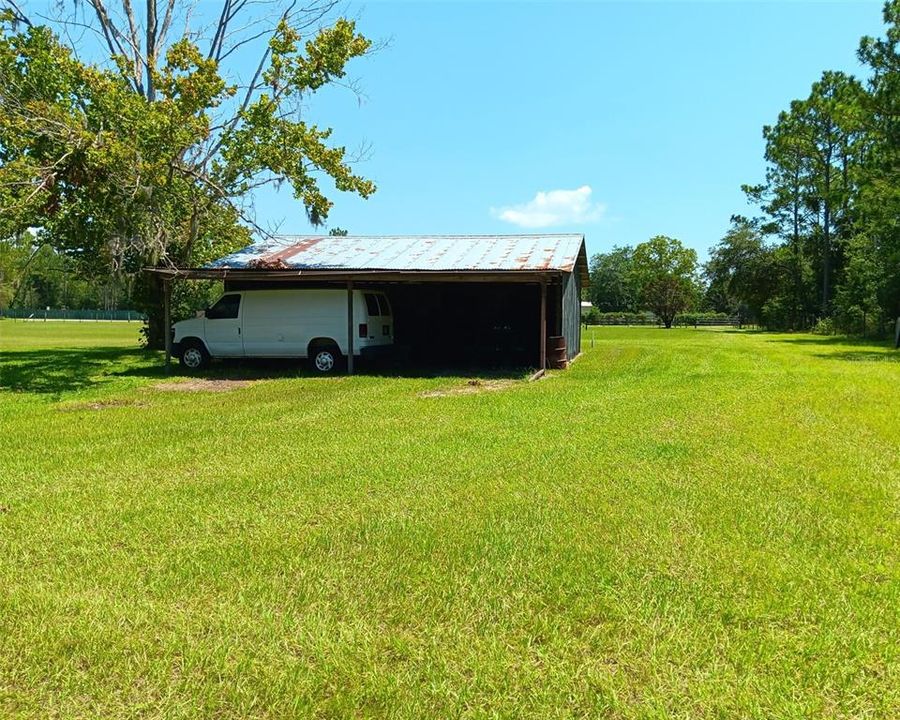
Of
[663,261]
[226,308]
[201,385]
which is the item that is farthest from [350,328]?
[663,261]

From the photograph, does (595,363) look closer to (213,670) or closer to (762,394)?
(762,394)

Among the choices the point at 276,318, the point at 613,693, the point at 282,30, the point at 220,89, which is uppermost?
the point at 282,30

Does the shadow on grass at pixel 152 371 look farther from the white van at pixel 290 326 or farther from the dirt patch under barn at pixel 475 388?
the dirt patch under barn at pixel 475 388

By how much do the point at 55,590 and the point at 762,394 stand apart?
10.3 metres

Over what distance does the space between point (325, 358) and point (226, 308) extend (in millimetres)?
2551

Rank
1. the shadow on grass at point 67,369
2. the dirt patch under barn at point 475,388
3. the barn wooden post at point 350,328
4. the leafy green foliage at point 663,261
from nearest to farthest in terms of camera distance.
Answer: the dirt patch under barn at point 475,388
the shadow on grass at point 67,369
the barn wooden post at point 350,328
the leafy green foliage at point 663,261

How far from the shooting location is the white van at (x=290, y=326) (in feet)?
49.4

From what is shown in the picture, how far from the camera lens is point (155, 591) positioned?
354 cm

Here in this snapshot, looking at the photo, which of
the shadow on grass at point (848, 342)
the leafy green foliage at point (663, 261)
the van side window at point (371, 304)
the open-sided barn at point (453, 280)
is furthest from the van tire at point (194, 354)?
the leafy green foliage at point (663, 261)

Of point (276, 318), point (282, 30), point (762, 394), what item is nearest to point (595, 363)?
point (762, 394)

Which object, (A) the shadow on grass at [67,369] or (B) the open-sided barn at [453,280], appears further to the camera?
(B) the open-sided barn at [453,280]

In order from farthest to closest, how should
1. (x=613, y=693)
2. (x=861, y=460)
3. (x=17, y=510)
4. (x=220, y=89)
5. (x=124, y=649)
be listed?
1. (x=220, y=89)
2. (x=861, y=460)
3. (x=17, y=510)
4. (x=124, y=649)
5. (x=613, y=693)

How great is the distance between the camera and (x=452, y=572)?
3.78m

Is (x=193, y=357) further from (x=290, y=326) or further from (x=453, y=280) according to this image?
(x=453, y=280)
